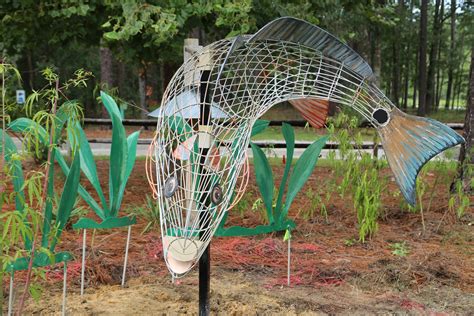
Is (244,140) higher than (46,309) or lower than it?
higher

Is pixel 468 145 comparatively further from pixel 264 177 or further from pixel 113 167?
pixel 113 167

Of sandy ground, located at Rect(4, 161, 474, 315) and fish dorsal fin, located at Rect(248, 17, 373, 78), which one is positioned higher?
fish dorsal fin, located at Rect(248, 17, 373, 78)

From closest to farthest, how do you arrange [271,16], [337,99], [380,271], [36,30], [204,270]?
Result: [204,270] < [337,99] < [380,271] < [271,16] < [36,30]

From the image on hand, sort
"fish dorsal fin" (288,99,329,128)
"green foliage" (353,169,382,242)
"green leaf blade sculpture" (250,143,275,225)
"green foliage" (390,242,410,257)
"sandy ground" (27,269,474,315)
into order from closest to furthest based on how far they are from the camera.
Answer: "sandy ground" (27,269,474,315) → "fish dorsal fin" (288,99,329,128) → "green leaf blade sculpture" (250,143,275,225) → "green foliage" (390,242,410,257) → "green foliage" (353,169,382,242)

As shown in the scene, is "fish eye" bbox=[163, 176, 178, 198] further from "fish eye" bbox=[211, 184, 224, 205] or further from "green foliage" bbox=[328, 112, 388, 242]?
"green foliage" bbox=[328, 112, 388, 242]

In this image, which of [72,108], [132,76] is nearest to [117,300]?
[72,108]

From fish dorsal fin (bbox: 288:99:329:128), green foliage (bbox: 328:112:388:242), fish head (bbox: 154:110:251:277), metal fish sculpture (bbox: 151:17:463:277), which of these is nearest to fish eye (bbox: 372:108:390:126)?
metal fish sculpture (bbox: 151:17:463:277)

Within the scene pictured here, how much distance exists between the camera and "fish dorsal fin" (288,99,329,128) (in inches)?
167

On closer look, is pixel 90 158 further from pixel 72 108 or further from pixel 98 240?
pixel 98 240

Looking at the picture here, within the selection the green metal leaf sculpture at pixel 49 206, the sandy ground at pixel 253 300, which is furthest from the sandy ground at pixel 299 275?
the green metal leaf sculpture at pixel 49 206

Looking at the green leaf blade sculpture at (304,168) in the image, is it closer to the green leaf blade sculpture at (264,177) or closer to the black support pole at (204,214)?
the green leaf blade sculpture at (264,177)

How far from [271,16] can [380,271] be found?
386 centimetres

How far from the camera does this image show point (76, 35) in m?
7.59

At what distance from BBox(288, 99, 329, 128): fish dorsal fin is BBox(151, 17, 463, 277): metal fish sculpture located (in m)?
0.35
